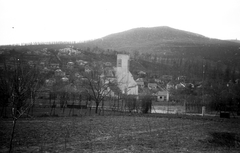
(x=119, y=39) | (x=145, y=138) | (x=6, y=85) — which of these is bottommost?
(x=145, y=138)

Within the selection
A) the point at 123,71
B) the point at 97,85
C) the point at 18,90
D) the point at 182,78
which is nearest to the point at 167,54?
the point at 182,78

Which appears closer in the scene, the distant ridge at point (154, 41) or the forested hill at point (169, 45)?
the forested hill at point (169, 45)

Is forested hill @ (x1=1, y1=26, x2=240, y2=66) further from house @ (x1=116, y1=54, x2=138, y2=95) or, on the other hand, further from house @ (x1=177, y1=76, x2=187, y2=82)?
house @ (x1=116, y1=54, x2=138, y2=95)

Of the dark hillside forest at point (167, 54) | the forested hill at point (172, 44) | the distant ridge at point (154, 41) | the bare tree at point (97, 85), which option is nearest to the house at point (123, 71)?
the bare tree at point (97, 85)

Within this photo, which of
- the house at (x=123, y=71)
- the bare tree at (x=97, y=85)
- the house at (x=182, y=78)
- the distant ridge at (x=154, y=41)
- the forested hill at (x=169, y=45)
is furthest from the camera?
the distant ridge at (x=154, y=41)

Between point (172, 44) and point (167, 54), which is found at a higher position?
point (172, 44)

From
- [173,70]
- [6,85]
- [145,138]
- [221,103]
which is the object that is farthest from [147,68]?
[145,138]

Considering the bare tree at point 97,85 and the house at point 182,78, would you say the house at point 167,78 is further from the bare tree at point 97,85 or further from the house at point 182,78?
the bare tree at point 97,85

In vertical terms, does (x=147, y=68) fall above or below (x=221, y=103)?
above

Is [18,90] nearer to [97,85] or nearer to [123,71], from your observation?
[97,85]

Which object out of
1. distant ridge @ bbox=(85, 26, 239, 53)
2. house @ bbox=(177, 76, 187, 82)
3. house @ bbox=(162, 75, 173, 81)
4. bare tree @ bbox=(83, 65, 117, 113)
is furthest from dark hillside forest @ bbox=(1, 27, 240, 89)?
bare tree @ bbox=(83, 65, 117, 113)

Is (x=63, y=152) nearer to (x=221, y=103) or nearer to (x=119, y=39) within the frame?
(x=221, y=103)
